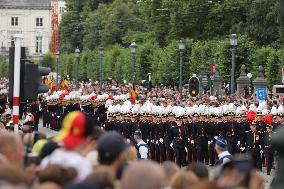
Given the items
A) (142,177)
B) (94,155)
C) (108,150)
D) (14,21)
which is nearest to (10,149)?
(108,150)

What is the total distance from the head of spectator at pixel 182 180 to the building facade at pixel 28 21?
538 feet

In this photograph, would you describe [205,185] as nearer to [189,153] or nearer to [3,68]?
[189,153]

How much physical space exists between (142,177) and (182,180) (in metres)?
1.16

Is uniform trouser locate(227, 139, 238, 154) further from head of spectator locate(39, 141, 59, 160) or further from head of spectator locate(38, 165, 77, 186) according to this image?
head of spectator locate(38, 165, 77, 186)

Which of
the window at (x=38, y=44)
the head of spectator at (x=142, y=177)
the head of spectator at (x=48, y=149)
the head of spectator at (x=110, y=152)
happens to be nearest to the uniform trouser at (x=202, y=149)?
the head of spectator at (x=48, y=149)

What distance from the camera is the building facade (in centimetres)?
17738

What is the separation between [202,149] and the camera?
107 ft

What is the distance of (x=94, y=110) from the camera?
49594 millimetres

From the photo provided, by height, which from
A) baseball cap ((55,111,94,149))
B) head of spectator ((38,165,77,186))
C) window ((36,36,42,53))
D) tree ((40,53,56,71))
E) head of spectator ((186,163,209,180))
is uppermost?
window ((36,36,42,53))

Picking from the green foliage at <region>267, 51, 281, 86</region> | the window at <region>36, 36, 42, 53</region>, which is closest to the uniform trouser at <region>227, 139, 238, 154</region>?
the green foliage at <region>267, 51, 281, 86</region>

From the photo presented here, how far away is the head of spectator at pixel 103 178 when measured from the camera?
9859mm

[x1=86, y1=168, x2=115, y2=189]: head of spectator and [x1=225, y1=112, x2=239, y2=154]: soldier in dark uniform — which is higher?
[x1=86, y1=168, x2=115, y2=189]: head of spectator

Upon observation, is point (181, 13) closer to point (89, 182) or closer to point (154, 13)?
point (154, 13)

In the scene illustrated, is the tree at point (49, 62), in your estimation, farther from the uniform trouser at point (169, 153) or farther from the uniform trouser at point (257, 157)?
the uniform trouser at point (257, 157)
